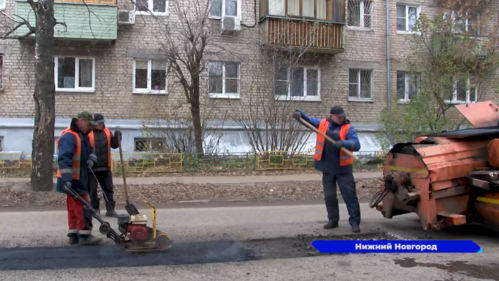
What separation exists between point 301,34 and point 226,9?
304 cm

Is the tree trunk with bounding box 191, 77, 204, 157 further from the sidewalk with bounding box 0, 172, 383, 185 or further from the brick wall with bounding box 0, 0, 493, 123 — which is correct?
the sidewalk with bounding box 0, 172, 383, 185

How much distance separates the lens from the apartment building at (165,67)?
14.9 m

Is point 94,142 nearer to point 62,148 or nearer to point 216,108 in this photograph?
point 62,148

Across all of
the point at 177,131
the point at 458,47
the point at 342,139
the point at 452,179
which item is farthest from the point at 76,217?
the point at 458,47

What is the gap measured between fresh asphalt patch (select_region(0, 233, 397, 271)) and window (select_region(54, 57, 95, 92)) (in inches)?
440

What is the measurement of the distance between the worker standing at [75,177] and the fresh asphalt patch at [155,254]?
196 mm

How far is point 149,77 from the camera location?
16.0 m

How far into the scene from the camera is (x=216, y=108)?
1603 centimetres

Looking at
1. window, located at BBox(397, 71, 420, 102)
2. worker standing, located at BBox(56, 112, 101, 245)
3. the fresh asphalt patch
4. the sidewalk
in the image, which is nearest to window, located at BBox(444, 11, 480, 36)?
window, located at BBox(397, 71, 420, 102)

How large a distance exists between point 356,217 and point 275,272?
2060 mm

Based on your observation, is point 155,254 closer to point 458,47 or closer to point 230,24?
point 230,24

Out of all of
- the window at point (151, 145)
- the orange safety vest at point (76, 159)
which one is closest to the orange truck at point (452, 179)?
the orange safety vest at point (76, 159)

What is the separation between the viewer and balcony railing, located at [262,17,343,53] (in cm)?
1584

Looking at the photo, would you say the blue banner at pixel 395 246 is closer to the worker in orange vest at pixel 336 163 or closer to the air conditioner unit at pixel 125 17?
the worker in orange vest at pixel 336 163
